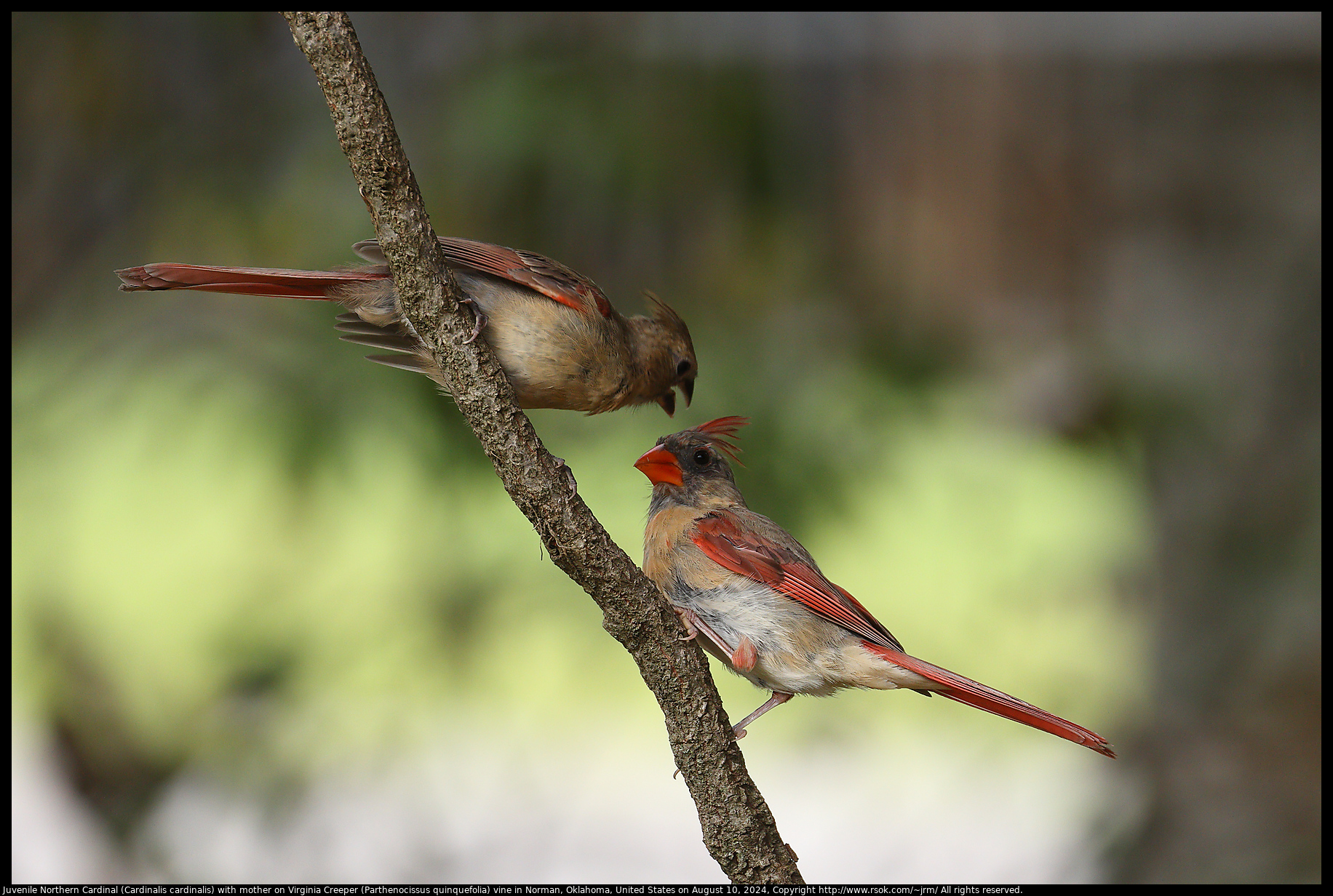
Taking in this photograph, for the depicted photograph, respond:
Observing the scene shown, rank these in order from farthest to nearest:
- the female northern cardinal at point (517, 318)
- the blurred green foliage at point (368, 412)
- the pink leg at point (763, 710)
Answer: the blurred green foliage at point (368, 412) < the pink leg at point (763, 710) < the female northern cardinal at point (517, 318)

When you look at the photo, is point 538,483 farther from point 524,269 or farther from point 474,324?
point 524,269

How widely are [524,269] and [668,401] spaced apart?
64 centimetres

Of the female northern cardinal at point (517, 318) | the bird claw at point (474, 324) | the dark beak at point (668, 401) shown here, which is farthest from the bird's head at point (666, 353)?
the bird claw at point (474, 324)

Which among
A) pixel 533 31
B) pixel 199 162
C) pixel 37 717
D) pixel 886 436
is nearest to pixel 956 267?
pixel 886 436

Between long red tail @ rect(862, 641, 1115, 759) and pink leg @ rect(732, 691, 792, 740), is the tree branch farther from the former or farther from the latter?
long red tail @ rect(862, 641, 1115, 759)

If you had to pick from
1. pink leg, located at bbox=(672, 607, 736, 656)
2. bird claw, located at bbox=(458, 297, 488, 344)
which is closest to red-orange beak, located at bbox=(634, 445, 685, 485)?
pink leg, located at bbox=(672, 607, 736, 656)

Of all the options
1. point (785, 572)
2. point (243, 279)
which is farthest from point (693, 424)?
point (243, 279)

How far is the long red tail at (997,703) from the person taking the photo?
182cm

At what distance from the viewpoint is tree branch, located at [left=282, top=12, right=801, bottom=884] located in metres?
1.52

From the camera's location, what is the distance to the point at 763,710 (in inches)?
95.3

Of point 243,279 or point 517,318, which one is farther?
point 517,318

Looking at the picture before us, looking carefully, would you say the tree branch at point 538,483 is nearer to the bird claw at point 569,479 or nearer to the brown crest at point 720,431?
the bird claw at point 569,479

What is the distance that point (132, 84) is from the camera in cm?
472

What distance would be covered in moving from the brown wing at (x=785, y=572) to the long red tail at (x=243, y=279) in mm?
963
